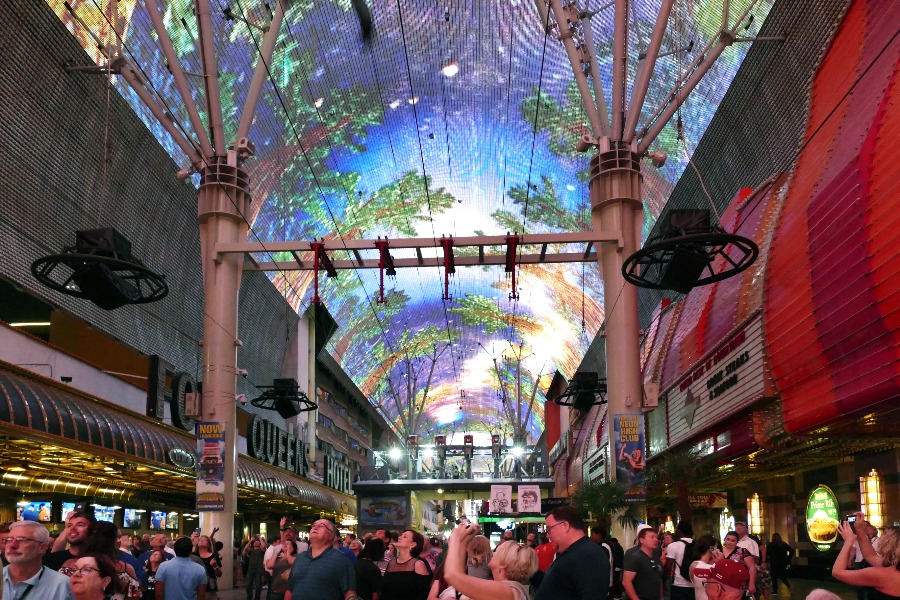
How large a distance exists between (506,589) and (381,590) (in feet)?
12.7

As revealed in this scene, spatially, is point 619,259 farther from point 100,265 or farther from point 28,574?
point 28,574

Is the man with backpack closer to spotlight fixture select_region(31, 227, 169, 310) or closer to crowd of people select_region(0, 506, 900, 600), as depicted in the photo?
crowd of people select_region(0, 506, 900, 600)

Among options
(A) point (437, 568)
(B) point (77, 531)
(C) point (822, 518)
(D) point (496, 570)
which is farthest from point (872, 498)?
(B) point (77, 531)

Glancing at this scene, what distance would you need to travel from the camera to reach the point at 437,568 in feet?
25.5

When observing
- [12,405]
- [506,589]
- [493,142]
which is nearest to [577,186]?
[493,142]

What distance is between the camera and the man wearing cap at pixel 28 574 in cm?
490

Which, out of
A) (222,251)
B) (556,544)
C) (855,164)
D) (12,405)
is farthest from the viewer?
(222,251)

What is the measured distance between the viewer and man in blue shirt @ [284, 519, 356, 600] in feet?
25.6

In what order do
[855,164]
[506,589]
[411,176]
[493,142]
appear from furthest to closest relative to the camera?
[411,176] < [493,142] < [855,164] < [506,589]

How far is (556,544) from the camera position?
626cm

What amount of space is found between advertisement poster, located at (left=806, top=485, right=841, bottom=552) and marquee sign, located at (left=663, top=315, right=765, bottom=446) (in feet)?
9.48

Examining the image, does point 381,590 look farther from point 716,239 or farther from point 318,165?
point 318,165

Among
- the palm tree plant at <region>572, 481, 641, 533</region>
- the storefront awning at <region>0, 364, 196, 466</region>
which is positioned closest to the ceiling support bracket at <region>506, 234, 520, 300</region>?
the palm tree plant at <region>572, 481, 641, 533</region>

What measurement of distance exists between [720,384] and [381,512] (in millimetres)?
29449
